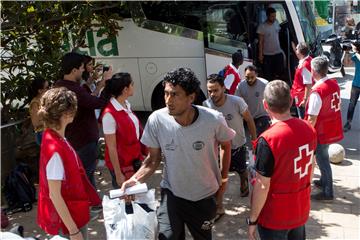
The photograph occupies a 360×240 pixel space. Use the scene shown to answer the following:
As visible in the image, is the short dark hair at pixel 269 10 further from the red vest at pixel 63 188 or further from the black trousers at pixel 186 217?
the red vest at pixel 63 188

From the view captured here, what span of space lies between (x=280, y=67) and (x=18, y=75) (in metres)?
5.01

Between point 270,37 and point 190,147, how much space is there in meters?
5.76

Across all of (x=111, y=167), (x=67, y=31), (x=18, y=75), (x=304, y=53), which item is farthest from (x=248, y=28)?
(x=111, y=167)

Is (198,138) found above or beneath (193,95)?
beneath

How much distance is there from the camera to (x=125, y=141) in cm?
373

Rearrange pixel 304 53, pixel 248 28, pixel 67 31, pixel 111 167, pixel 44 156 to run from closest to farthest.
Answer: pixel 44 156, pixel 111 167, pixel 67 31, pixel 304 53, pixel 248 28

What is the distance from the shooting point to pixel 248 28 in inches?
308

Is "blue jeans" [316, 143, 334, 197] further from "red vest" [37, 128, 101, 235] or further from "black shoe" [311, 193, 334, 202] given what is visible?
"red vest" [37, 128, 101, 235]

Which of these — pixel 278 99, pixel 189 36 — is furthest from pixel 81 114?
pixel 189 36

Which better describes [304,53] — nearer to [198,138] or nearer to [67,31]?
[67,31]

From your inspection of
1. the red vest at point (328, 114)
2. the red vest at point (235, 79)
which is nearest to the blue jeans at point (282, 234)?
the red vest at point (328, 114)

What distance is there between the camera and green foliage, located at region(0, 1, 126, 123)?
5.06m

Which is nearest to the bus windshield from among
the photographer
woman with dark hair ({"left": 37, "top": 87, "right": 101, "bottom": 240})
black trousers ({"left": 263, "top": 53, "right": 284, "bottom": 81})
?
black trousers ({"left": 263, "top": 53, "right": 284, "bottom": 81})

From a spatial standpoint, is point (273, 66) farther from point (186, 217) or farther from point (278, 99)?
point (186, 217)
